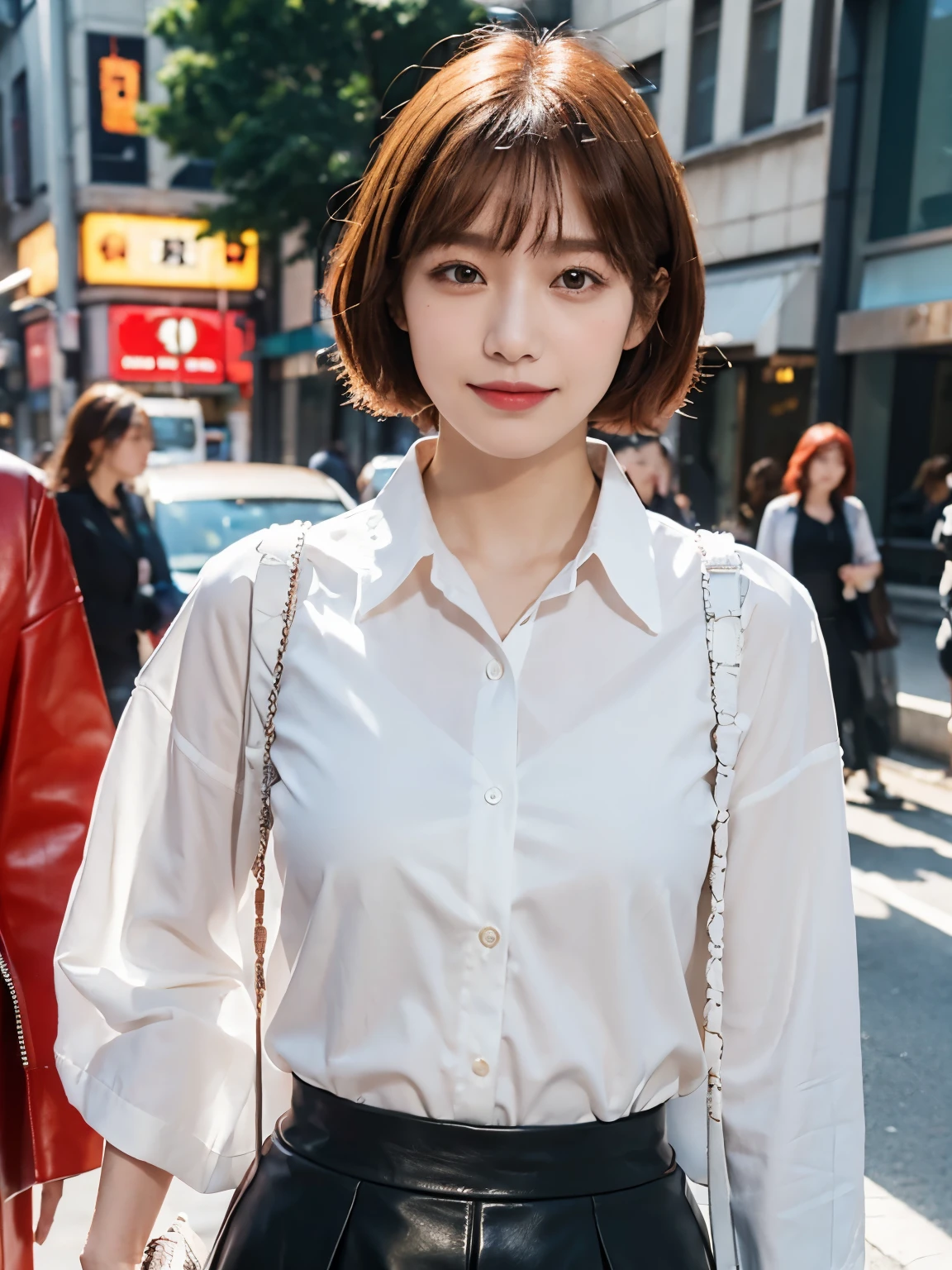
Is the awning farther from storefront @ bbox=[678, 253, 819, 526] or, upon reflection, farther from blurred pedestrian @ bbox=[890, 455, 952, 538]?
blurred pedestrian @ bbox=[890, 455, 952, 538]

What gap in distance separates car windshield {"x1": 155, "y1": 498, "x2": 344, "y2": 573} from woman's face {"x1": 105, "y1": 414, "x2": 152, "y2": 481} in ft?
8.01

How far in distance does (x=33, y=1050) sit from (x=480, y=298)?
1.00m

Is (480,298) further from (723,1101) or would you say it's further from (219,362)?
(219,362)

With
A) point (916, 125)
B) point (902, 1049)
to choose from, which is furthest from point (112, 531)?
point (916, 125)

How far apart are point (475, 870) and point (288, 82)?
1865 centimetres

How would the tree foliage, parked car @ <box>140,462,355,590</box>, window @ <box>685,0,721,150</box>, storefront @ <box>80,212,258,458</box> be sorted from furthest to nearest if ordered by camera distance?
storefront @ <box>80,212,258,458</box> < the tree foliage < window @ <box>685,0,721,150</box> < parked car @ <box>140,462,355,590</box>

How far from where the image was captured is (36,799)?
1.67 m

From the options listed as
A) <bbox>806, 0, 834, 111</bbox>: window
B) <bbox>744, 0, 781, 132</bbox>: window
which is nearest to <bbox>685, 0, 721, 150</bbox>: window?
<bbox>744, 0, 781, 132</bbox>: window

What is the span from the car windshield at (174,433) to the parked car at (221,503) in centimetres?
1494

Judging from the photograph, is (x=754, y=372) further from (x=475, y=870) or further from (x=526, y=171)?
(x=475, y=870)

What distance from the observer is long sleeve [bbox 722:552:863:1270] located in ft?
4.42

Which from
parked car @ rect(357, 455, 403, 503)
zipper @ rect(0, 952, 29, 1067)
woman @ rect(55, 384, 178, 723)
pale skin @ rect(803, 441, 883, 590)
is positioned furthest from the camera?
parked car @ rect(357, 455, 403, 503)

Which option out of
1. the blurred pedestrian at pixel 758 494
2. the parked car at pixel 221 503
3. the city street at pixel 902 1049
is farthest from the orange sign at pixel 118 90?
the city street at pixel 902 1049

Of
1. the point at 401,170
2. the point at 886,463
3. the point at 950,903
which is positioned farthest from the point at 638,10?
the point at 401,170
